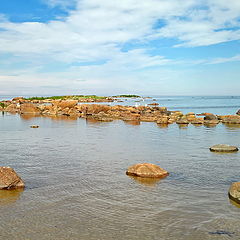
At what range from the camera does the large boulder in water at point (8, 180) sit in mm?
9641

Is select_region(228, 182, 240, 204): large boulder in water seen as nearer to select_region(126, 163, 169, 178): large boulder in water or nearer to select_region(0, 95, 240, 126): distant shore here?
select_region(126, 163, 169, 178): large boulder in water

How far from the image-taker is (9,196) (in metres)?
9.09

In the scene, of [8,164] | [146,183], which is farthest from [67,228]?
[8,164]

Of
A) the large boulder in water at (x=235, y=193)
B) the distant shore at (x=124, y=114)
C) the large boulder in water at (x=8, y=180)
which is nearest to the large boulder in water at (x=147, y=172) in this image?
the large boulder in water at (x=235, y=193)

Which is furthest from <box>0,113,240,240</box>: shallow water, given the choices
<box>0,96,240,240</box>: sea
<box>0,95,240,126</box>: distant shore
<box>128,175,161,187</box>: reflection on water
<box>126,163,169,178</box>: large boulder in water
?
<box>0,95,240,126</box>: distant shore

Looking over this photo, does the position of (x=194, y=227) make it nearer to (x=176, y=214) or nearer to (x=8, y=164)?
(x=176, y=214)

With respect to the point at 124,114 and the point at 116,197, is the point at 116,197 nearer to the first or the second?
the point at 116,197

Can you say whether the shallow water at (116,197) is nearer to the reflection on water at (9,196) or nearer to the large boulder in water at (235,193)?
the reflection on water at (9,196)

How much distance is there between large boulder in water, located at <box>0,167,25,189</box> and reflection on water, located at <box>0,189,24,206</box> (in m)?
0.20

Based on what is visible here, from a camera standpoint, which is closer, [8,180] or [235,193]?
[235,193]

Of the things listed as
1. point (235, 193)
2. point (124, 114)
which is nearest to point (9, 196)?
point (235, 193)

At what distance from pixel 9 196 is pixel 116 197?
3.13m

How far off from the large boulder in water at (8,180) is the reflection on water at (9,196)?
0.66ft

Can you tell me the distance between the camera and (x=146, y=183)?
1059cm
